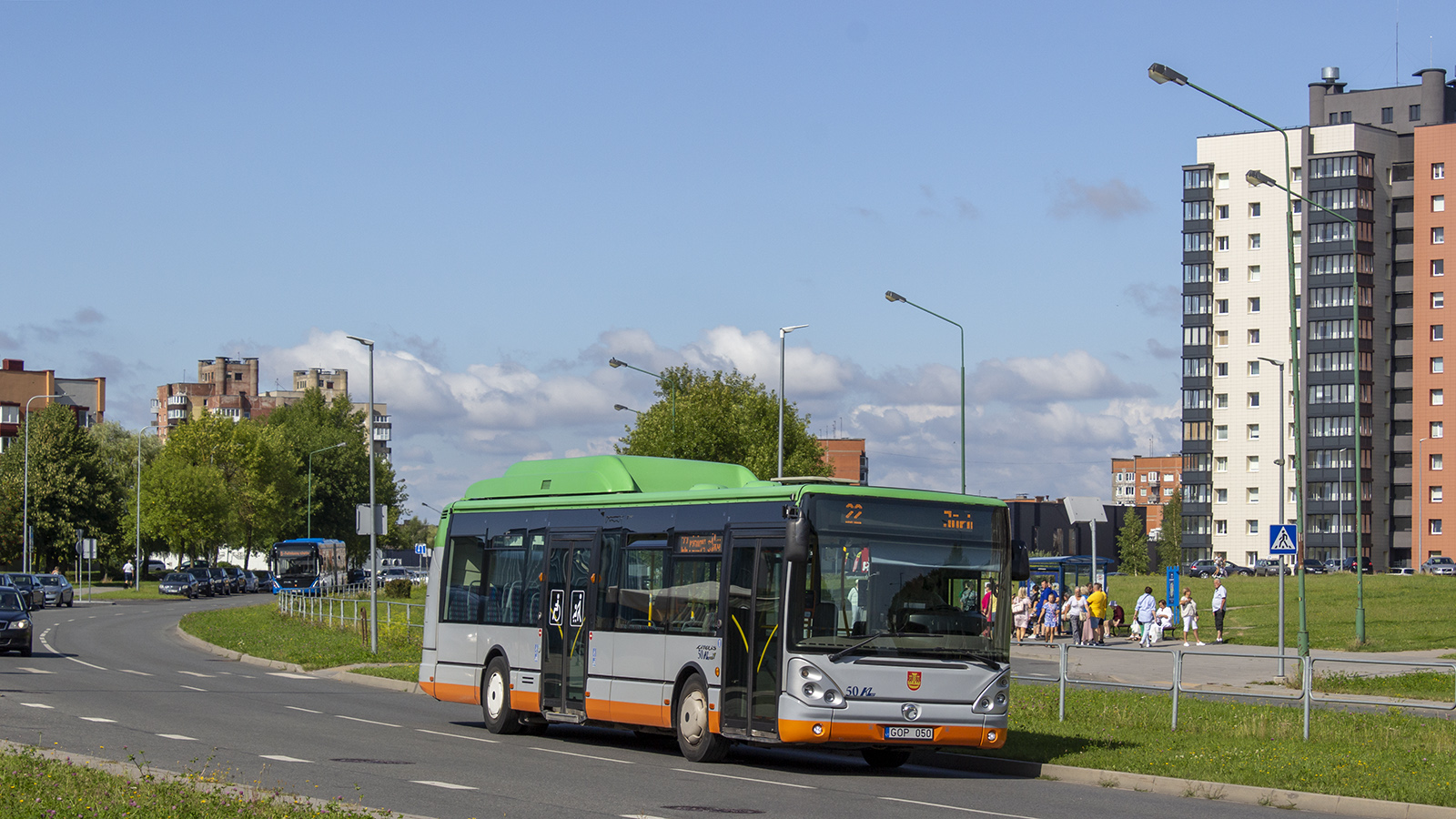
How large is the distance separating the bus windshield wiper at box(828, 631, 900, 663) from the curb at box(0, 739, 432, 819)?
488 cm

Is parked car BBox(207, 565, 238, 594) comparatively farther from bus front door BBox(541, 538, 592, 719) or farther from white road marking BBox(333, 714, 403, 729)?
bus front door BBox(541, 538, 592, 719)

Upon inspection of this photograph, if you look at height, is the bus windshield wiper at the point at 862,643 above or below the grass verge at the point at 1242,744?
above

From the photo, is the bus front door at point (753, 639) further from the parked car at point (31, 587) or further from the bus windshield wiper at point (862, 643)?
the parked car at point (31, 587)

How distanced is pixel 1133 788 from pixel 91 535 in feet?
281

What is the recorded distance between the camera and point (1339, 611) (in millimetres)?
52750

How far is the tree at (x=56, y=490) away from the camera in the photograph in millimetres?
88188

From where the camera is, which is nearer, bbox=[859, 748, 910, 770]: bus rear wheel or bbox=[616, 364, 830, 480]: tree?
bbox=[859, 748, 910, 770]: bus rear wheel

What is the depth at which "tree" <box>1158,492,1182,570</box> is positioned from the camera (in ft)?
519

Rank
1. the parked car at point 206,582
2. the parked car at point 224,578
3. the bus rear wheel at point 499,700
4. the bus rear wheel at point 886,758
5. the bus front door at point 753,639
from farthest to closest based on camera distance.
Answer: the parked car at point 224,578, the parked car at point 206,582, the bus rear wheel at point 499,700, the bus rear wheel at point 886,758, the bus front door at point 753,639

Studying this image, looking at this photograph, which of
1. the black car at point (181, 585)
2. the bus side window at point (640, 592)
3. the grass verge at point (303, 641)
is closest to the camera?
the bus side window at point (640, 592)

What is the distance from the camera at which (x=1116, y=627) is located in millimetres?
48688

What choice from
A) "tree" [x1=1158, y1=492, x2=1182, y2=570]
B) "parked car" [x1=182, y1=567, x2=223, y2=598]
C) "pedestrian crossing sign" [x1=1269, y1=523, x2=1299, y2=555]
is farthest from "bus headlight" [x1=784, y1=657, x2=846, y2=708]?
"tree" [x1=1158, y1=492, x2=1182, y2=570]

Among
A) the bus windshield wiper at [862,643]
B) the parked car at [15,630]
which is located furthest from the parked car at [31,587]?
the bus windshield wiper at [862,643]

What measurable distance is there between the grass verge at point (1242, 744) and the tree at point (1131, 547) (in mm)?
139083
